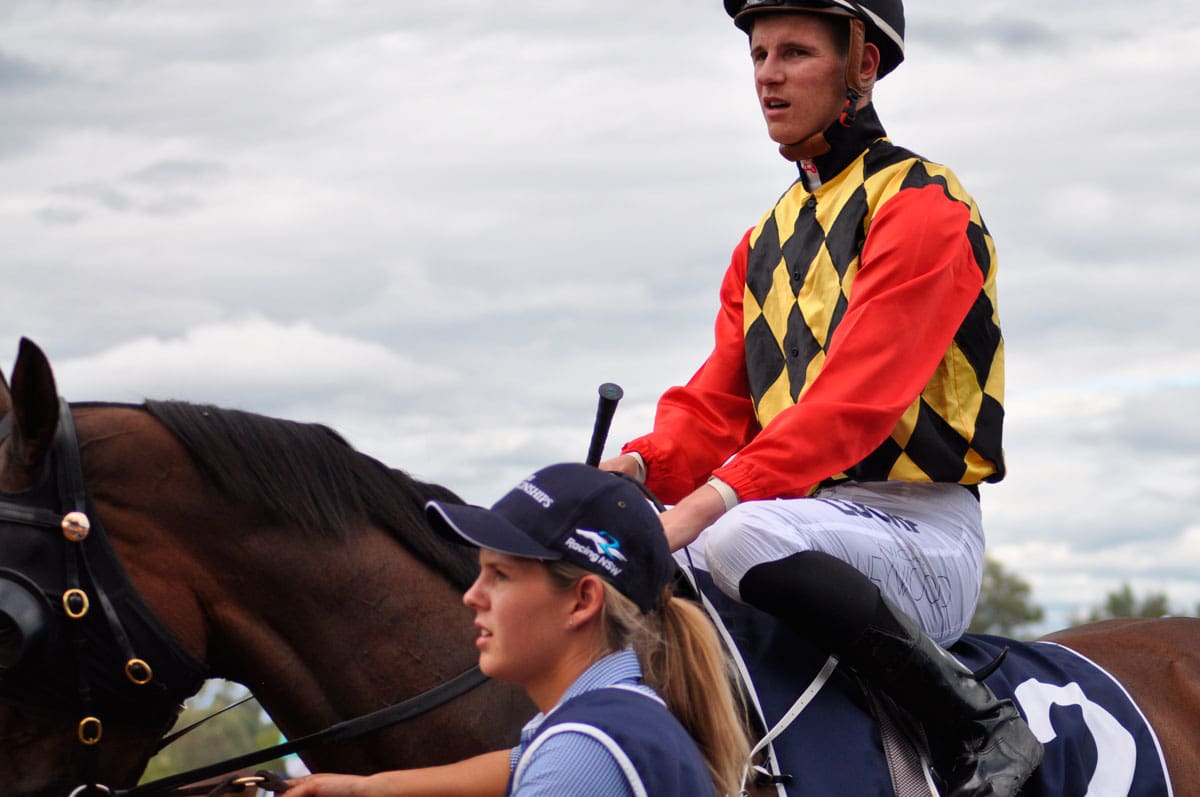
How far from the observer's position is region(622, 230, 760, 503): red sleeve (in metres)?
3.98

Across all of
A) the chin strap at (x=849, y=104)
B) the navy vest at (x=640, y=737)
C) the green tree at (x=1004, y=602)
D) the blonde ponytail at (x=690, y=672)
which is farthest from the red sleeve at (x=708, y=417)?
the green tree at (x=1004, y=602)

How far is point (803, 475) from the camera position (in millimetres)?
3189

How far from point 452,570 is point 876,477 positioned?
3.59 ft

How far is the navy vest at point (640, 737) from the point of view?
1887mm

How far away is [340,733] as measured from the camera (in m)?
3.01

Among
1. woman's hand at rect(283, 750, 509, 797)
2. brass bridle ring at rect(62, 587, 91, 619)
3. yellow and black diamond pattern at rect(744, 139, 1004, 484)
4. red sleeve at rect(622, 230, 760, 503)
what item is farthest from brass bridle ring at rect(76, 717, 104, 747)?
yellow and black diamond pattern at rect(744, 139, 1004, 484)

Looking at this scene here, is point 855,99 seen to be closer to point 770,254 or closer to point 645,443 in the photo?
point 770,254

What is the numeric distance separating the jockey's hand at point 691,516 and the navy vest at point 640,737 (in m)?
1.04

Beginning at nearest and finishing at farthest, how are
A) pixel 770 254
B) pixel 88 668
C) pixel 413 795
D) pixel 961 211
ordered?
pixel 413 795
pixel 88 668
pixel 961 211
pixel 770 254

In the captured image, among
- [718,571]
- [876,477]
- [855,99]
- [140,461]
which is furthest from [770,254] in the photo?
[140,461]

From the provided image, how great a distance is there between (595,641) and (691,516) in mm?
990

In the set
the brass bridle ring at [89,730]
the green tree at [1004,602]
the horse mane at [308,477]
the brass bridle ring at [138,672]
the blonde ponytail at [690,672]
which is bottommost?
the green tree at [1004,602]

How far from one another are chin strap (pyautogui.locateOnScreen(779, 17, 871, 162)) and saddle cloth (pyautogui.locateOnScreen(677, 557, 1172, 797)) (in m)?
1.20

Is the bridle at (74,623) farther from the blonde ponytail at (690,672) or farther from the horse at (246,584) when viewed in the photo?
the blonde ponytail at (690,672)
